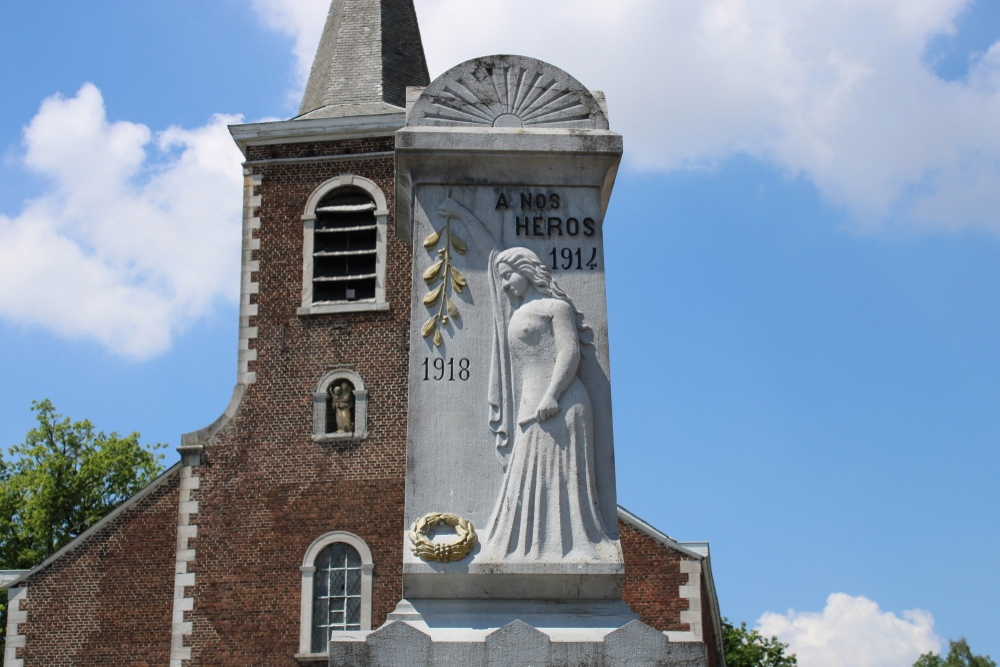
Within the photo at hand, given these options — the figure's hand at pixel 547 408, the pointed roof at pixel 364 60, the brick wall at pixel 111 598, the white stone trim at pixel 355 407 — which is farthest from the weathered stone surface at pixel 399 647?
the pointed roof at pixel 364 60

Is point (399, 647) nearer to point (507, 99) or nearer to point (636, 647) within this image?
point (636, 647)

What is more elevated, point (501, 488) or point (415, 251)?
point (415, 251)

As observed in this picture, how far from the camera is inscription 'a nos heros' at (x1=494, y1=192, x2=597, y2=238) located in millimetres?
6602

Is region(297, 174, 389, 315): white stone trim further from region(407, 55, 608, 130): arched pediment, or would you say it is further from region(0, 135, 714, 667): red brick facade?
region(407, 55, 608, 130): arched pediment

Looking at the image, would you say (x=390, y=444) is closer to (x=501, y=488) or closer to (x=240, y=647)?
(x=240, y=647)

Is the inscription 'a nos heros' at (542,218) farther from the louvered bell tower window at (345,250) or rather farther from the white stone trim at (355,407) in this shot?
the louvered bell tower window at (345,250)

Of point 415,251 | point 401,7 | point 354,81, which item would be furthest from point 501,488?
point 401,7

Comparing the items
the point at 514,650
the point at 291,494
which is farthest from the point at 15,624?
the point at 514,650

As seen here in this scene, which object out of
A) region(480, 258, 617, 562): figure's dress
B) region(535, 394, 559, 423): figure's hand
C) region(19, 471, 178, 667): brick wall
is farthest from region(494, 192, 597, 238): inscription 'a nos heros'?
region(19, 471, 178, 667): brick wall

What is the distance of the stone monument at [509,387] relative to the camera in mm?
5859

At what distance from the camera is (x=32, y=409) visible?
3256cm

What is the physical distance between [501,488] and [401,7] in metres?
19.3

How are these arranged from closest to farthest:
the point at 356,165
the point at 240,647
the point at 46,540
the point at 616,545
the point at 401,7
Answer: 1. the point at 616,545
2. the point at 240,647
3. the point at 356,165
4. the point at 401,7
5. the point at 46,540

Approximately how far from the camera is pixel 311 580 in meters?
19.7
